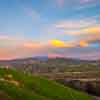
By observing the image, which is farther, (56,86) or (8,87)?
(56,86)

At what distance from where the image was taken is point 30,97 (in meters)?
36.8

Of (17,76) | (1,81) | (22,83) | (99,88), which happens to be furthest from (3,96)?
(99,88)

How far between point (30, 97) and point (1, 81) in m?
5.34

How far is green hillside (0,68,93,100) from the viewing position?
120ft

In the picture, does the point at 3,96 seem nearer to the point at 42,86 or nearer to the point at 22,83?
the point at 22,83

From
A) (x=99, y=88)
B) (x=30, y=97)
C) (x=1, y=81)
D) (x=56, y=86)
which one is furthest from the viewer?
(x=99, y=88)

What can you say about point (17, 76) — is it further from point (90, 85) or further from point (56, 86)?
point (90, 85)

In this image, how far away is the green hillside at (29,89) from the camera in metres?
36.5

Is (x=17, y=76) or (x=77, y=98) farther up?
(x=17, y=76)

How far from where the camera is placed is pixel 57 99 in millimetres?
44312

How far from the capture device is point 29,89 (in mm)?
43875

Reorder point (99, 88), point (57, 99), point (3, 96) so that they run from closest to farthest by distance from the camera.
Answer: point (3, 96), point (57, 99), point (99, 88)

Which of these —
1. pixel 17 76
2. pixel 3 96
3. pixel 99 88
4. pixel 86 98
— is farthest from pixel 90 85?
pixel 3 96

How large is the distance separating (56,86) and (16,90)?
605 inches
